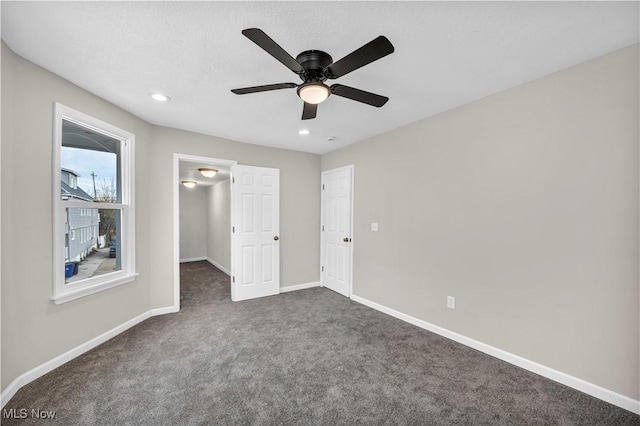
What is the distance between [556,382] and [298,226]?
358cm

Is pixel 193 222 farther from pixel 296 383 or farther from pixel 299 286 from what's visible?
pixel 296 383

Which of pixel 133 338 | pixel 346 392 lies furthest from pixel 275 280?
pixel 346 392

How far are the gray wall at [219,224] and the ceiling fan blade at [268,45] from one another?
4772mm

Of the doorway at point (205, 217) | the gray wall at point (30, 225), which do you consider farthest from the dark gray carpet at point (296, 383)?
the doorway at point (205, 217)

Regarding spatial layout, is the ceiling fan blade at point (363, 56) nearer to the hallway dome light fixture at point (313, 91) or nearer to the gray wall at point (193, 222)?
the hallway dome light fixture at point (313, 91)

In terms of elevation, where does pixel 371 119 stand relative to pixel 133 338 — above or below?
above

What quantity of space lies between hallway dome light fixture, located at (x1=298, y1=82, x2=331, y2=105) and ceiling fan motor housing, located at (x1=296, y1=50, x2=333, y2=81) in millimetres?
95

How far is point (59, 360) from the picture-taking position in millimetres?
2260

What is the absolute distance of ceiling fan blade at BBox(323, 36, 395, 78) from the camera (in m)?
1.33

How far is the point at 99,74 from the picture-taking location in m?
2.18

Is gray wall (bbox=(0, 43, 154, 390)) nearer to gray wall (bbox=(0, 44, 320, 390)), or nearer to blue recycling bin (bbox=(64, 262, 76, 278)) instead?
gray wall (bbox=(0, 44, 320, 390))

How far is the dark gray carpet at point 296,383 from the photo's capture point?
1.75m

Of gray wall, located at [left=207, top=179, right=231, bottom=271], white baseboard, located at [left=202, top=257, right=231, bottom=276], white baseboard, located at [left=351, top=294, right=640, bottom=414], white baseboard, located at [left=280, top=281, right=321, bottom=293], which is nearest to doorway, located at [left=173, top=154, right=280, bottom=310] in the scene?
white baseboard, located at [left=280, top=281, right=321, bottom=293]

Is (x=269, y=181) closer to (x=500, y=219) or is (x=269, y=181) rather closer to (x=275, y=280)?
(x=275, y=280)
